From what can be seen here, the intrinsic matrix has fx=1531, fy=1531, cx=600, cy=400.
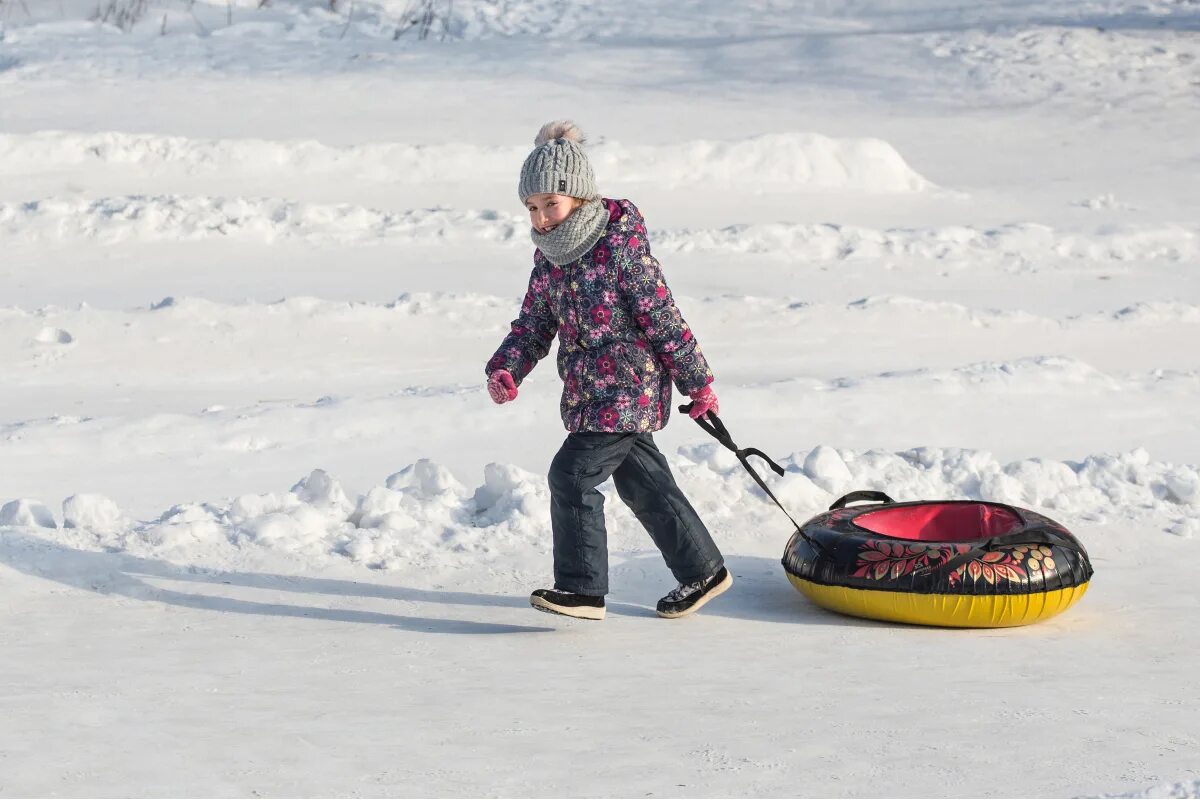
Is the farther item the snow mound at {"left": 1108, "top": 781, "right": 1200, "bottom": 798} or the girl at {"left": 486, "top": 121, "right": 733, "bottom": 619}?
the girl at {"left": 486, "top": 121, "right": 733, "bottom": 619}

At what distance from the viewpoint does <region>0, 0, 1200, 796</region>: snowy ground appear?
317 cm

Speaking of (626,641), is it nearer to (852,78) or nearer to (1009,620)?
(1009,620)

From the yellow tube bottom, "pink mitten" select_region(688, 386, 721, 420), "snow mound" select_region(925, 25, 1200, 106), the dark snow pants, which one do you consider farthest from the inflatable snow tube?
"snow mound" select_region(925, 25, 1200, 106)

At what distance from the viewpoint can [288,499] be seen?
4840mm

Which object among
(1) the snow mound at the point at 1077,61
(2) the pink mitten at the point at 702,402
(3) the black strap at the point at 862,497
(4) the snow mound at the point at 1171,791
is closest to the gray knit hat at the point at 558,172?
(2) the pink mitten at the point at 702,402

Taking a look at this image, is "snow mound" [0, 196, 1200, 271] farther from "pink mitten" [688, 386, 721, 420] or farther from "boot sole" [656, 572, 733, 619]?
"pink mitten" [688, 386, 721, 420]

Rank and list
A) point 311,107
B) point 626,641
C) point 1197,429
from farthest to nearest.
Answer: point 311,107, point 1197,429, point 626,641

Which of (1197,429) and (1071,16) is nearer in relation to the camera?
(1197,429)

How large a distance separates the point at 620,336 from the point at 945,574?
1.01 m

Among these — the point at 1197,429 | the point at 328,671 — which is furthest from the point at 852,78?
the point at 328,671

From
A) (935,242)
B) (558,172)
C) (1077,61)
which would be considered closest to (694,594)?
(558,172)

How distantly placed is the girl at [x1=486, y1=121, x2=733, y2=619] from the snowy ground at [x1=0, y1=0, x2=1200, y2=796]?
28 cm

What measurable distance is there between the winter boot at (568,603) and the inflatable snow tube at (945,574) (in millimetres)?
576

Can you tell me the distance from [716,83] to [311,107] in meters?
4.61
